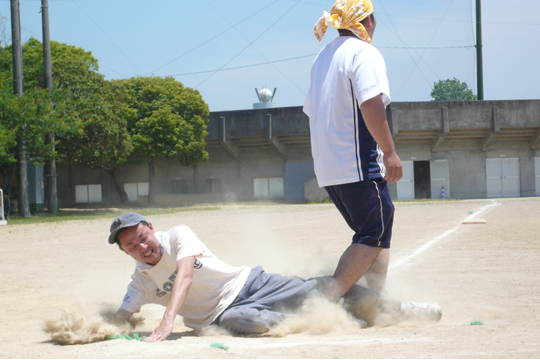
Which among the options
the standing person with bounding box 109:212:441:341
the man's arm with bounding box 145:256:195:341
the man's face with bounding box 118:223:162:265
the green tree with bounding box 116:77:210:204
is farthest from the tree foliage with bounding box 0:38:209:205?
the man's arm with bounding box 145:256:195:341

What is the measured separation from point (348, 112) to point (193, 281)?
1525 mm

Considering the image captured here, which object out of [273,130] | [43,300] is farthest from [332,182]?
[273,130]

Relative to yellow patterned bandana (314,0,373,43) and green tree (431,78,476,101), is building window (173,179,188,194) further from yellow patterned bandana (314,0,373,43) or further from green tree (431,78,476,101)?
green tree (431,78,476,101)

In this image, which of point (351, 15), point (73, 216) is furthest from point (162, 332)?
point (73, 216)

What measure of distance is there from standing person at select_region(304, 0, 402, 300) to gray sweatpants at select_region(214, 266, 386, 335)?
0.15 meters

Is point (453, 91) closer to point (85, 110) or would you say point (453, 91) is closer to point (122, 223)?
point (85, 110)

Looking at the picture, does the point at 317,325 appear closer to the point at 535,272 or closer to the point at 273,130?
the point at 535,272

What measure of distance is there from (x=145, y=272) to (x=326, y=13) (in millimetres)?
2232

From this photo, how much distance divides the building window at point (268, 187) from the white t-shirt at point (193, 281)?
1422 inches

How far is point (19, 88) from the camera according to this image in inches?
974

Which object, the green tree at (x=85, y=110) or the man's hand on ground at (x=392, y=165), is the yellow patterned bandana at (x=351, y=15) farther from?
the green tree at (x=85, y=110)

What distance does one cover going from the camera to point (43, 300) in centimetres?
535

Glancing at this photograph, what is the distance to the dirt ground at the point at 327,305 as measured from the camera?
303cm

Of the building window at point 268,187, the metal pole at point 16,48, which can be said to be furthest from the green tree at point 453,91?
the metal pole at point 16,48
